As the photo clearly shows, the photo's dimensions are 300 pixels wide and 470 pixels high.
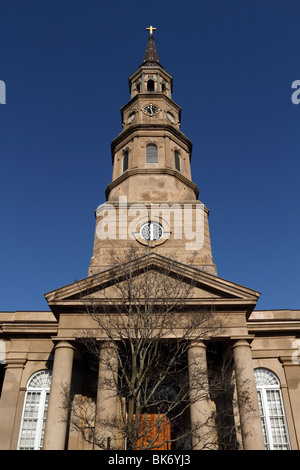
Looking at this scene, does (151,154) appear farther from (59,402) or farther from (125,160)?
(59,402)

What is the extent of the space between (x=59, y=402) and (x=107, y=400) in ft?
6.03

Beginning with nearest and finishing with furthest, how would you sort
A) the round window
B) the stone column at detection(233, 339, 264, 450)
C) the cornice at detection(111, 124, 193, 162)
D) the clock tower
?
1. the stone column at detection(233, 339, 264, 450)
2. the clock tower
3. the round window
4. the cornice at detection(111, 124, 193, 162)

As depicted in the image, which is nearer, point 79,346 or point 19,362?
point 79,346

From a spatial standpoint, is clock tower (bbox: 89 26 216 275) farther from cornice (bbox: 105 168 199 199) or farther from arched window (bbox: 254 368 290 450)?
arched window (bbox: 254 368 290 450)

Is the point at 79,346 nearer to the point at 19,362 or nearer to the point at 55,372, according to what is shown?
the point at 55,372

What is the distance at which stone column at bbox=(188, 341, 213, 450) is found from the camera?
14.7 m

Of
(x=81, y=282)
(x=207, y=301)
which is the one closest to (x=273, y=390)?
(x=207, y=301)

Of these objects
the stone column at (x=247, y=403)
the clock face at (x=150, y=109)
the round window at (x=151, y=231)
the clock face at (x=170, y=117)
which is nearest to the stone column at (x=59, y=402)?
the stone column at (x=247, y=403)

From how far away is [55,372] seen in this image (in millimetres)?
16719

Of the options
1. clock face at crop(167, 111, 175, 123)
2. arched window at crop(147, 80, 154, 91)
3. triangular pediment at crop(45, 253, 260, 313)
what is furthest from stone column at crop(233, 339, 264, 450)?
arched window at crop(147, 80, 154, 91)

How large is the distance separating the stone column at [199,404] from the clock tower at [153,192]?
7.52m

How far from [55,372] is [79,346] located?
1663 mm

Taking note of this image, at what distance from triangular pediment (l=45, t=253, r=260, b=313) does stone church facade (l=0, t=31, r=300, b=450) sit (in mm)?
44

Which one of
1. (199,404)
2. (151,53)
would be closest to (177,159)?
(151,53)
